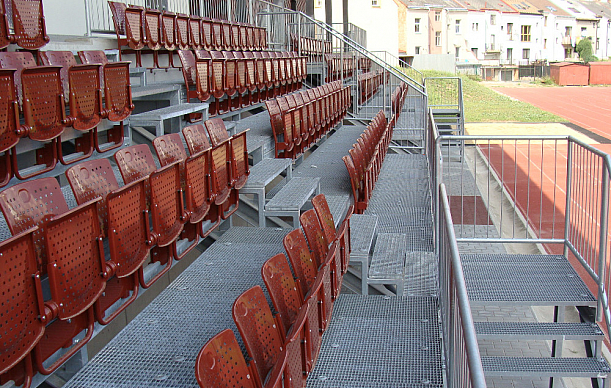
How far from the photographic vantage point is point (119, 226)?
9.47 feet

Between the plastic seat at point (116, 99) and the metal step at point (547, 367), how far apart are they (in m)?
3.25

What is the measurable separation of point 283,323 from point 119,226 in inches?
37.4

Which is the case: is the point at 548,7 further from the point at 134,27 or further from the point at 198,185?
the point at 198,185

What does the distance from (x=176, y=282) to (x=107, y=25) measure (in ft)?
20.9

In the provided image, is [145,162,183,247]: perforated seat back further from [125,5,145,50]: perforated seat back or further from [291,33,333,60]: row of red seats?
[291,33,333,60]: row of red seats

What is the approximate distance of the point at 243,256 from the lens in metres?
4.00

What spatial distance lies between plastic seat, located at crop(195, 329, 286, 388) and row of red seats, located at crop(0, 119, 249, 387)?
2.41ft

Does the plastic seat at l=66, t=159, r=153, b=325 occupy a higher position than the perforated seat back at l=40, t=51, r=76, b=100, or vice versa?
the perforated seat back at l=40, t=51, r=76, b=100

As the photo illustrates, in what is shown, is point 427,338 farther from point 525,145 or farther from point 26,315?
point 525,145

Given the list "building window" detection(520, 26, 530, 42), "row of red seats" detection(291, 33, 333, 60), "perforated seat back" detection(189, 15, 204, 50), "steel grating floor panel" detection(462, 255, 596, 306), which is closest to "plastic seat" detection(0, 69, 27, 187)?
"steel grating floor panel" detection(462, 255, 596, 306)

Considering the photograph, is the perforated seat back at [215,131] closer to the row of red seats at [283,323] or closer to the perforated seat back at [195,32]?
the row of red seats at [283,323]

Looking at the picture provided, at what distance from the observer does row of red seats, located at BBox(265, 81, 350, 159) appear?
648cm

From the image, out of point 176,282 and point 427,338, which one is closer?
point 427,338

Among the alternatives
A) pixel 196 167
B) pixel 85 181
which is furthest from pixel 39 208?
pixel 196 167
